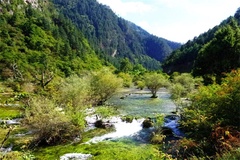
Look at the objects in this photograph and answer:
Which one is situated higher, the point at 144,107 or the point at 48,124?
the point at 48,124

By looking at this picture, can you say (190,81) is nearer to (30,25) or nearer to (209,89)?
(209,89)

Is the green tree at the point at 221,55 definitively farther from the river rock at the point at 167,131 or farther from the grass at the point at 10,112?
the grass at the point at 10,112

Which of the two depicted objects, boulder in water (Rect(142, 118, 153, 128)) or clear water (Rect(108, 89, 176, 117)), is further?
clear water (Rect(108, 89, 176, 117))

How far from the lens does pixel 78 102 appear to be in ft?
144

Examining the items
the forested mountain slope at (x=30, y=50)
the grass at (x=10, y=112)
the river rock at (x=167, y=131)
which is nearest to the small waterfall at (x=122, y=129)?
the river rock at (x=167, y=131)

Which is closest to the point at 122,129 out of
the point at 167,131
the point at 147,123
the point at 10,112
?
the point at 147,123

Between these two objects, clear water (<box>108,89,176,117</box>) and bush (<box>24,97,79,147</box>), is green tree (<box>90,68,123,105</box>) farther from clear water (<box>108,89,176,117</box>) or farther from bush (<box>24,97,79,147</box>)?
bush (<box>24,97,79,147</box>)

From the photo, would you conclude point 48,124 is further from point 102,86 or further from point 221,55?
point 102,86

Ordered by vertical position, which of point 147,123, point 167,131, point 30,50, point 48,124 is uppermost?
point 30,50

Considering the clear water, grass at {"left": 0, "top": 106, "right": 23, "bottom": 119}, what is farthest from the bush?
the clear water

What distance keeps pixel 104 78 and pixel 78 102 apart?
73.6 feet

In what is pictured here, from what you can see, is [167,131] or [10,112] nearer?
[167,131]

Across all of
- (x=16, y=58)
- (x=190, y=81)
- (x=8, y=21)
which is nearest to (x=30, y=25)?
(x=8, y=21)

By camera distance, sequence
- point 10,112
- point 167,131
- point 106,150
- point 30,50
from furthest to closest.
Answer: point 30,50
point 10,112
point 167,131
point 106,150
